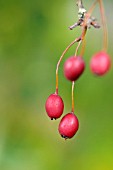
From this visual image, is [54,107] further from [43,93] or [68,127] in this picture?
[43,93]

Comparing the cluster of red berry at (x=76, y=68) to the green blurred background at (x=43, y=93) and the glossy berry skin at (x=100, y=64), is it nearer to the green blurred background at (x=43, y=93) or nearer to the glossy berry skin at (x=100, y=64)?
the glossy berry skin at (x=100, y=64)

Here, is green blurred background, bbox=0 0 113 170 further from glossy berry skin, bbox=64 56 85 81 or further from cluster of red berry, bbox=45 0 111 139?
glossy berry skin, bbox=64 56 85 81

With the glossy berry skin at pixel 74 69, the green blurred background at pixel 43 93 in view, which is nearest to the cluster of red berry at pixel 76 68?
the glossy berry skin at pixel 74 69

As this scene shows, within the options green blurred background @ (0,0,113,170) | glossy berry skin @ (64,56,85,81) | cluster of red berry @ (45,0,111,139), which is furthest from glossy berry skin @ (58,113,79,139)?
green blurred background @ (0,0,113,170)

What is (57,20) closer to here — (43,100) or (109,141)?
(43,100)

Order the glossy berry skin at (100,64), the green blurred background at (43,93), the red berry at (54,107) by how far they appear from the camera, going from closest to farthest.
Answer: the glossy berry skin at (100,64), the red berry at (54,107), the green blurred background at (43,93)

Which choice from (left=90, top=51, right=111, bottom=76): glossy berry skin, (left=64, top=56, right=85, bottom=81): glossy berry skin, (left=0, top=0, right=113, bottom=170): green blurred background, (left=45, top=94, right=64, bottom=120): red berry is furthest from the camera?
(left=0, top=0, right=113, bottom=170): green blurred background

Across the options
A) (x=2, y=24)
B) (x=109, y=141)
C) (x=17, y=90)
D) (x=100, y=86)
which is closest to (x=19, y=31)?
(x=2, y=24)

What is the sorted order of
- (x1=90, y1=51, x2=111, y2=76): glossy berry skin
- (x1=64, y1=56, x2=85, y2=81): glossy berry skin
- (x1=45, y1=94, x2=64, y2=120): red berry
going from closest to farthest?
(x1=90, y1=51, x2=111, y2=76): glossy berry skin < (x1=64, y1=56, x2=85, y2=81): glossy berry skin < (x1=45, y1=94, x2=64, y2=120): red berry
